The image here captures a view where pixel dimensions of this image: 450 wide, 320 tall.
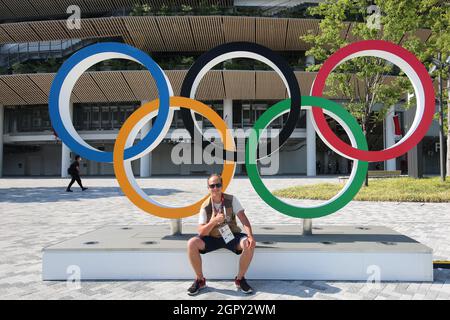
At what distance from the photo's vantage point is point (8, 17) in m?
31.3

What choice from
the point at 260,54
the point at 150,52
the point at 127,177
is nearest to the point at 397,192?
the point at 260,54

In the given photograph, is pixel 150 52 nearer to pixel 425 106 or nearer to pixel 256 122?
pixel 256 122

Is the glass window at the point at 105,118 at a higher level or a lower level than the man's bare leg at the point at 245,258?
higher

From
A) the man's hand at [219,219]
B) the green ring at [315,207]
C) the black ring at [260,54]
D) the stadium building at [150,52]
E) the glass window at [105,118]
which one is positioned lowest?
the man's hand at [219,219]

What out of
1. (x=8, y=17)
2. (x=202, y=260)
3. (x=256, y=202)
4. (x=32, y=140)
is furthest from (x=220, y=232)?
(x=8, y=17)

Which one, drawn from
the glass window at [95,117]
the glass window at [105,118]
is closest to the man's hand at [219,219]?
the glass window at [105,118]

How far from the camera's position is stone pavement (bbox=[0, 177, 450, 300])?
388 cm

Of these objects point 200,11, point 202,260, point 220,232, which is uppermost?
point 200,11

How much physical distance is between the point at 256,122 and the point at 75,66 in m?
2.88

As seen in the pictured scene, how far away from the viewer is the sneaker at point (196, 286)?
12.6ft

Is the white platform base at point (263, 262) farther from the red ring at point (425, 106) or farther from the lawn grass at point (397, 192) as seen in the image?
the lawn grass at point (397, 192)

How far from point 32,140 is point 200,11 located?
18.8m

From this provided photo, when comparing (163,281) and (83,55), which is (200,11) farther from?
(163,281)

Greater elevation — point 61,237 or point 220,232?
point 220,232
